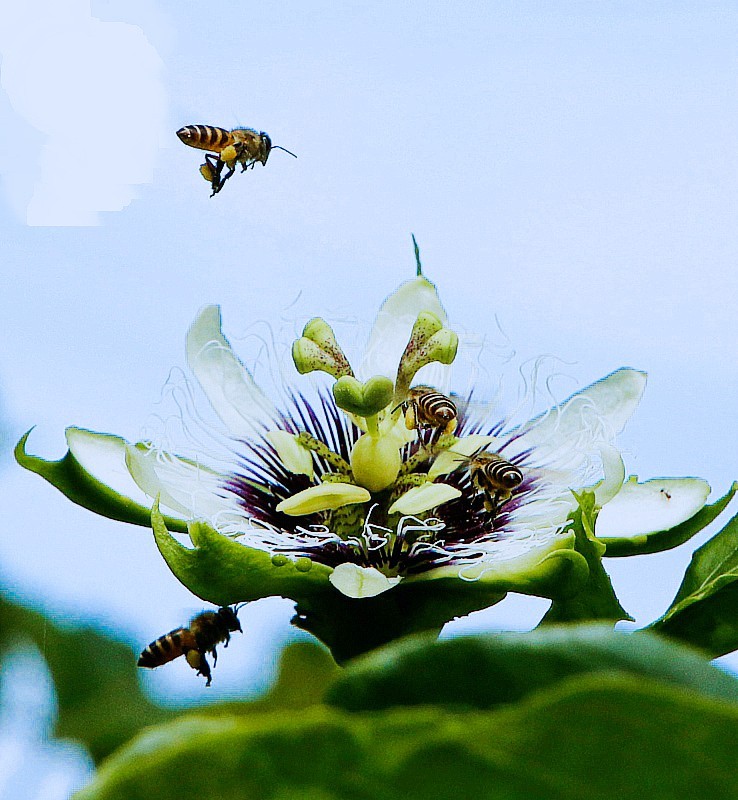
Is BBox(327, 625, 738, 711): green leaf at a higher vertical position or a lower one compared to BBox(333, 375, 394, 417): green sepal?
lower

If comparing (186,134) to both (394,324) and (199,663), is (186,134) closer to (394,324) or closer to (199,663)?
(394,324)

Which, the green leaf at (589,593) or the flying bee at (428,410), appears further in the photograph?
the flying bee at (428,410)

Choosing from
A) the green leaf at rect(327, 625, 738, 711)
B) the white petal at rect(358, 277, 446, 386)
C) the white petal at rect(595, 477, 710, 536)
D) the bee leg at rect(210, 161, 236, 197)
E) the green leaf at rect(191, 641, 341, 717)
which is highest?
the bee leg at rect(210, 161, 236, 197)

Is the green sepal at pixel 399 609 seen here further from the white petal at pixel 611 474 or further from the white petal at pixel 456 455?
the white petal at pixel 456 455

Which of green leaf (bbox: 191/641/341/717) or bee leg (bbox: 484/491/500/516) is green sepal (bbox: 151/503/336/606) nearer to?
green leaf (bbox: 191/641/341/717)

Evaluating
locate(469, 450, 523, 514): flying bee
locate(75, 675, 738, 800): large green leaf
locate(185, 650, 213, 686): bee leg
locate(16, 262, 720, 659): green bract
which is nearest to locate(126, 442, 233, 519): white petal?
locate(16, 262, 720, 659): green bract

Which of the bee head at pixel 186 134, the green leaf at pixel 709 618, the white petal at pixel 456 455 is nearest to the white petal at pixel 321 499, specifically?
the white petal at pixel 456 455
